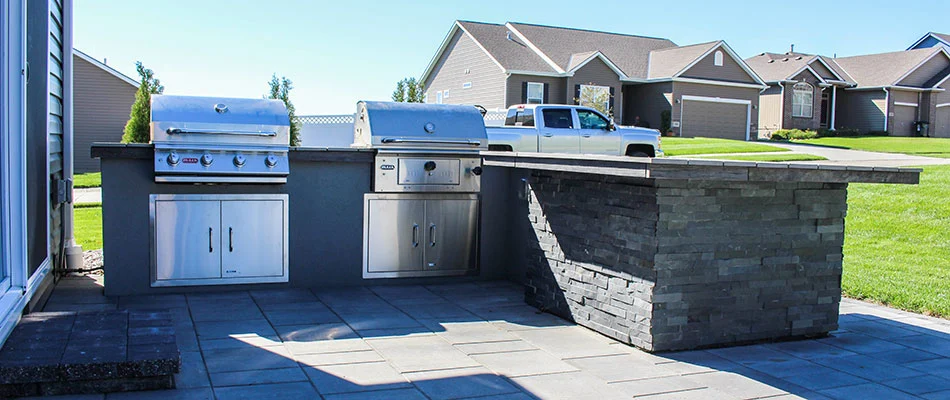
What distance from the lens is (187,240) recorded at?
665 cm

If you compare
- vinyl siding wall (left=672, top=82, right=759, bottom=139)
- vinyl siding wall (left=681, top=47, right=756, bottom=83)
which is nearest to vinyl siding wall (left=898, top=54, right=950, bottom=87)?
vinyl siding wall (left=672, top=82, right=759, bottom=139)

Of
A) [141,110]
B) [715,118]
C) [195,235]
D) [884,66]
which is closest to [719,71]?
[715,118]

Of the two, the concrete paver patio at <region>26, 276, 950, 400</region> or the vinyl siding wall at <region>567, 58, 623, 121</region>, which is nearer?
the concrete paver patio at <region>26, 276, 950, 400</region>

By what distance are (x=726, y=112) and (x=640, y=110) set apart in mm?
3509

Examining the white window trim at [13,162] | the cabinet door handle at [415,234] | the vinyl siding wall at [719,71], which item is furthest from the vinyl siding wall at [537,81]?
the white window trim at [13,162]

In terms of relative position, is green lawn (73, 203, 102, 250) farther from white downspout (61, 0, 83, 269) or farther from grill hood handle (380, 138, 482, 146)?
grill hood handle (380, 138, 482, 146)

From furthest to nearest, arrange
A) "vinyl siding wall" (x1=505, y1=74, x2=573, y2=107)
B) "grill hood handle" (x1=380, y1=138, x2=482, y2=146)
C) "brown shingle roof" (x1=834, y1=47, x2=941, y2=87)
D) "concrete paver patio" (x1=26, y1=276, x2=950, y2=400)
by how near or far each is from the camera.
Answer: "brown shingle roof" (x1=834, y1=47, x2=941, y2=87) < "vinyl siding wall" (x1=505, y1=74, x2=573, y2=107) < "grill hood handle" (x1=380, y1=138, x2=482, y2=146) < "concrete paver patio" (x1=26, y1=276, x2=950, y2=400)

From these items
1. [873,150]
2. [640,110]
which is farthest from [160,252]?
[640,110]

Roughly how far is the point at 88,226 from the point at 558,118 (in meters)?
8.61

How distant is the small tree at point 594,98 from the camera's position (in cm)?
2895

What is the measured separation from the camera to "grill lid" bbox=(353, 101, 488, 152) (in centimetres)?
719

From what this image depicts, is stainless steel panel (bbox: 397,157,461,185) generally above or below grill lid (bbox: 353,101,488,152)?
below

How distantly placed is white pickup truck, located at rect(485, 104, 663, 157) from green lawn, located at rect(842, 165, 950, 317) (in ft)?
14.3

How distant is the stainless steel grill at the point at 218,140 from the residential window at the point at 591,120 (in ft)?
32.2
